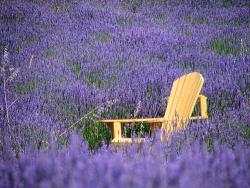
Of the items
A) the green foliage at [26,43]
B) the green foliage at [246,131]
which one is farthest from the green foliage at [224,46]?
the green foliage at [246,131]

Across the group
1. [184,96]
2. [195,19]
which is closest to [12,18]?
[195,19]

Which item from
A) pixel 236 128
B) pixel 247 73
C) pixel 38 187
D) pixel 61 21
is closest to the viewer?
pixel 38 187

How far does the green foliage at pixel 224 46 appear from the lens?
7.92 metres

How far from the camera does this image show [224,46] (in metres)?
8.12

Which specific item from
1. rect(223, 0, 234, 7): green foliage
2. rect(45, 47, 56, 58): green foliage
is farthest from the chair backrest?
rect(223, 0, 234, 7): green foliage

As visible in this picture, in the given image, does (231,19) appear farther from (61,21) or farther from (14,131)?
(14,131)

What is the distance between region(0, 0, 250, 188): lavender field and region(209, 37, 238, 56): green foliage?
1.5 inches

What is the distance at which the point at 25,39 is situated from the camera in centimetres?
843

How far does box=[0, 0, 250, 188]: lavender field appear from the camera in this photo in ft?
5.21

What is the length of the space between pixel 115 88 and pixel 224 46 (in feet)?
11.5

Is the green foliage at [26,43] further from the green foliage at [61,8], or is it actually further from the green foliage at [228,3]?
the green foliage at [228,3]

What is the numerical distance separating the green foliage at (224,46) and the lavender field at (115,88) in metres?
0.04

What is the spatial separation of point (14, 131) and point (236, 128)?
6.24 feet

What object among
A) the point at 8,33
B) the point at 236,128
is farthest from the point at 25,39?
the point at 236,128
